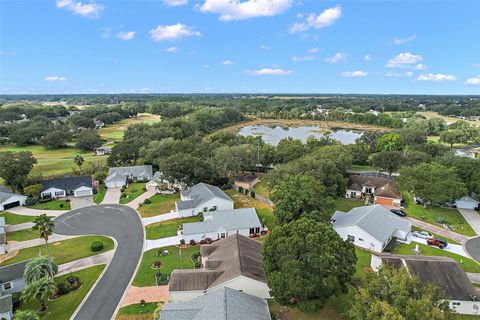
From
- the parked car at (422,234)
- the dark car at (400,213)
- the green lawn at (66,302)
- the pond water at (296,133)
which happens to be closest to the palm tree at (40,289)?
the green lawn at (66,302)

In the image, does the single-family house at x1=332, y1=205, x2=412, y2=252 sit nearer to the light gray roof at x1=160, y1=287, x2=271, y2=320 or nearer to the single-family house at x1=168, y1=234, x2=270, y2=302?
the single-family house at x1=168, y1=234, x2=270, y2=302

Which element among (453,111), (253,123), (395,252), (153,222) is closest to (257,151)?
(153,222)

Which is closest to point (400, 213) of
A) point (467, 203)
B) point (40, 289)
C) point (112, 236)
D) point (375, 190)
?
point (375, 190)

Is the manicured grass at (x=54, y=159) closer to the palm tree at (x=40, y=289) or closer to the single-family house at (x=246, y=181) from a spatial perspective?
the single-family house at (x=246, y=181)

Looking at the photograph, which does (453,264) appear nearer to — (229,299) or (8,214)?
(229,299)

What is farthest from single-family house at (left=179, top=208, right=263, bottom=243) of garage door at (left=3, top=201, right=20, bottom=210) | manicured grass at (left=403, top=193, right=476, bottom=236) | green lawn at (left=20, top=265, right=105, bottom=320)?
garage door at (left=3, top=201, right=20, bottom=210)
